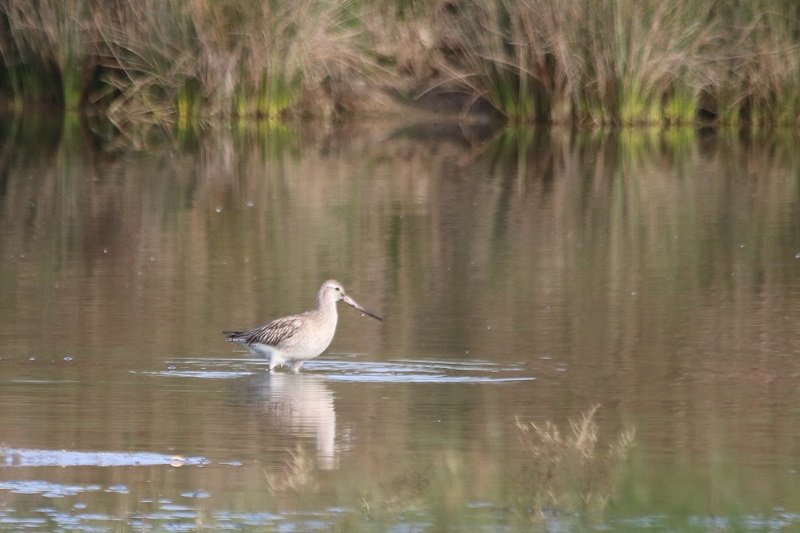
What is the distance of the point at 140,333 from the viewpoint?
11.6 metres

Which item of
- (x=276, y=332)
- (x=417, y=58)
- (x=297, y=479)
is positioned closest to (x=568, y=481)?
(x=297, y=479)

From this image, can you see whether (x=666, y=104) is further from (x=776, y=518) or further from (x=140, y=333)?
(x=776, y=518)

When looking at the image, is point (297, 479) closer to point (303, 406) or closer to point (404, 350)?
point (303, 406)

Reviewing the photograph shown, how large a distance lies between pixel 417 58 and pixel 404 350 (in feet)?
61.2

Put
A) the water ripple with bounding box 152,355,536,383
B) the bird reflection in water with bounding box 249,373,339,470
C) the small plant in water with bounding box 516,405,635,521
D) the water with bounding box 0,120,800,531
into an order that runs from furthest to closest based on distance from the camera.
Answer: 1. the water ripple with bounding box 152,355,536,383
2. the bird reflection in water with bounding box 249,373,339,470
3. the water with bounding box 0,120,800,531
4. the small plant in water with bounding box 516,405,635,521

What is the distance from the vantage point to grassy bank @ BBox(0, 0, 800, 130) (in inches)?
1085

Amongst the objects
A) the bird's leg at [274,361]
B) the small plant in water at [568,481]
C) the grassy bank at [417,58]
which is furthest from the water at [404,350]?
the grassy bank at [417,58]

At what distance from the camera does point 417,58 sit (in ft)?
96.7

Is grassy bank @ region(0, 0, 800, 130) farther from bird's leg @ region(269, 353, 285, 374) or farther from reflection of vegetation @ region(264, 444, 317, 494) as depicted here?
reflection of vegetation @ region(264, 444, 317, 494)

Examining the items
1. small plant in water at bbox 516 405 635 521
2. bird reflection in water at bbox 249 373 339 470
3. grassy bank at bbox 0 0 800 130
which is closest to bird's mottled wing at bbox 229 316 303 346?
bird reflection in water at bbox 249 373 339 470

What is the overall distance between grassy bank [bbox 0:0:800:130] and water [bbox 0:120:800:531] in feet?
18.4

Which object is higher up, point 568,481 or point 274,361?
point 274,361

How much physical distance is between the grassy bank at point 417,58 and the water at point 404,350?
5604mm

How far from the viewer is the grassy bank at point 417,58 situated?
27.5 m
